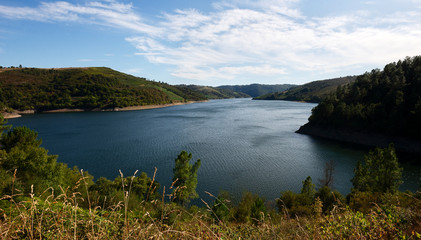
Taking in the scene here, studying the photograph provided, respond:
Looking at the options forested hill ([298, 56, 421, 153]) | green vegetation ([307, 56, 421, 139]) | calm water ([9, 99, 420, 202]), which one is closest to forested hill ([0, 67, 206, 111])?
calm water ([9, 99, 420, 202])

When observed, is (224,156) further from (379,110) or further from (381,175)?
(379,110)

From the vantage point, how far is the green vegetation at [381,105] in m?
53.0

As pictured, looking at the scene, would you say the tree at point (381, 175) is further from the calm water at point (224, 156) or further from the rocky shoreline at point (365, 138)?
the rocky shoreline at point (365, 138)

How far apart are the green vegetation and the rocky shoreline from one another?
50.1 inches

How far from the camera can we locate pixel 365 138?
56500 mm

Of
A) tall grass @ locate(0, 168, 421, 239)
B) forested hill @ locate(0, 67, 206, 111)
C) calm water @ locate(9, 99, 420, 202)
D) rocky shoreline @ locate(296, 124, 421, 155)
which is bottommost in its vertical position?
calm water @ locate(9, 99, 420, 202)

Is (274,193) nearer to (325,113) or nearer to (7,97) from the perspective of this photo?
(325,113)

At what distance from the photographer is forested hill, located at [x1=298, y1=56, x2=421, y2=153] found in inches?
2037

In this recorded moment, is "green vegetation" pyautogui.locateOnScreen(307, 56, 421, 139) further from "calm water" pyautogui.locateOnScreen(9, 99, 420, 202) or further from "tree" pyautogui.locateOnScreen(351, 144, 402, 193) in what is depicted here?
"tree" pyautogui.locateOnScreen(351, 144, 402, 193)

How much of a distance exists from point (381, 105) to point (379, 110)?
2681 mm

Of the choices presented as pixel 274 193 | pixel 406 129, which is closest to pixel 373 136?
pixel 406 129

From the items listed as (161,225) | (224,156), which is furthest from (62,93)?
(161,225)

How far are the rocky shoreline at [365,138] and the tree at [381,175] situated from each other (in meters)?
33.1

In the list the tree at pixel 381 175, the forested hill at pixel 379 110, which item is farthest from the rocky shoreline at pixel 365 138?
the tree at pixel 381 175
